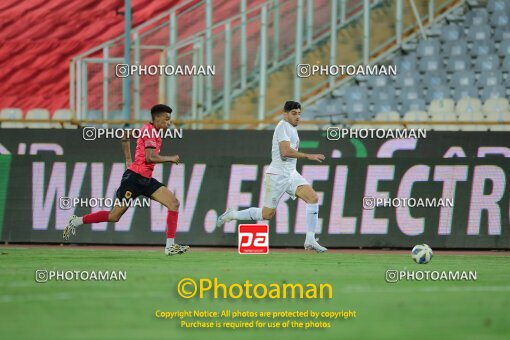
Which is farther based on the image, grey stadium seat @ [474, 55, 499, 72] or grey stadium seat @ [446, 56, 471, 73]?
grey stadium seat @ [446, 56, 471, 73]

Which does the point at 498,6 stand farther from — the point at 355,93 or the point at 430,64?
the point at 355,93

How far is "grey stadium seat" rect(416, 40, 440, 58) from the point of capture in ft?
92.4

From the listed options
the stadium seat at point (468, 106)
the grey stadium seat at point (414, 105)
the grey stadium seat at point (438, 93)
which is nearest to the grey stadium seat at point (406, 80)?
the grey stadium seat at point (438, 93)

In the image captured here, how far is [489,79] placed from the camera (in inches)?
1068

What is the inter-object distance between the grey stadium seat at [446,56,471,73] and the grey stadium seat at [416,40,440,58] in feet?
1.42

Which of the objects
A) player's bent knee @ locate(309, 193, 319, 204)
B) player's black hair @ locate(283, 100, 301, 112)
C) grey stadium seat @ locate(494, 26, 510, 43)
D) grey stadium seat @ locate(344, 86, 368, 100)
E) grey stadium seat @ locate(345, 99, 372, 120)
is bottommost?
player's bent knee @ locate(309, 193, 319, 204)

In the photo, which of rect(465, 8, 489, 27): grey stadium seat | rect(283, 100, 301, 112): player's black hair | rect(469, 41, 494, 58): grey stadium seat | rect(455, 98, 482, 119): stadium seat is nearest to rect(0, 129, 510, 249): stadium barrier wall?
rect(283, 100, 301, 112): player's black hair

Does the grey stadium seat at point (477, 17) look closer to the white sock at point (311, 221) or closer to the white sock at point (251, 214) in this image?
the white sock at point (311, 221)

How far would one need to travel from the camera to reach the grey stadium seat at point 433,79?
90.5 feet

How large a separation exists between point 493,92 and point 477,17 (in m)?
2.90

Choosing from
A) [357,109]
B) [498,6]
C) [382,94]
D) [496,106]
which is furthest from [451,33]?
[496,106]

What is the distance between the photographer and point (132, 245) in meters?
19.8

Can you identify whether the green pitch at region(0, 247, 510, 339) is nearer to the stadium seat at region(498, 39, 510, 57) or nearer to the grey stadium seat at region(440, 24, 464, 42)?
the stadium seat at region(498, 39, 510, 57)

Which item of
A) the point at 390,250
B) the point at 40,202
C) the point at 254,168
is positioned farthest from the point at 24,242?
the point at 390,250
